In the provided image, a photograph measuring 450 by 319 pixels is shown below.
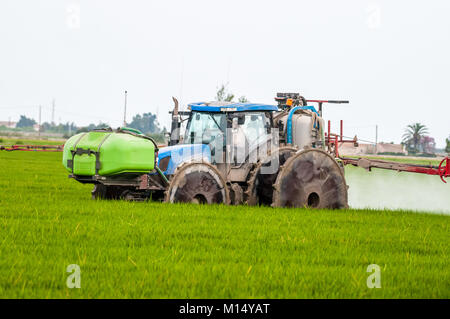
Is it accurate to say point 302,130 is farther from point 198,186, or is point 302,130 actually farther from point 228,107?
point 198,186

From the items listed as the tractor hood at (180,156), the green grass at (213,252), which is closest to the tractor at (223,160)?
the tractor hood at (180,156)

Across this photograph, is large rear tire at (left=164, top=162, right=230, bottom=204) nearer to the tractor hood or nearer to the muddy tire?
the tractor hood

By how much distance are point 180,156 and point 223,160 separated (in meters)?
1.00

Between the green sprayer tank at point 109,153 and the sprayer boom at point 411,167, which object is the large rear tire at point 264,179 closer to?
the green sprayer tank at point 109,153

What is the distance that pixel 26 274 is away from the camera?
24.4 feet

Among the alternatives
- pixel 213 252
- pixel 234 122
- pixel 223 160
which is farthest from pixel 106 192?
pixel 213 252

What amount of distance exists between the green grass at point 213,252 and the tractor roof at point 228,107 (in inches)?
90.7

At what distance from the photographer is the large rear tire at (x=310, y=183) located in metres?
15.4

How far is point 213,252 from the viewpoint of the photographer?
368 inches

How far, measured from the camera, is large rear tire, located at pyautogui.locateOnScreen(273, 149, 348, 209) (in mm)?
15438
